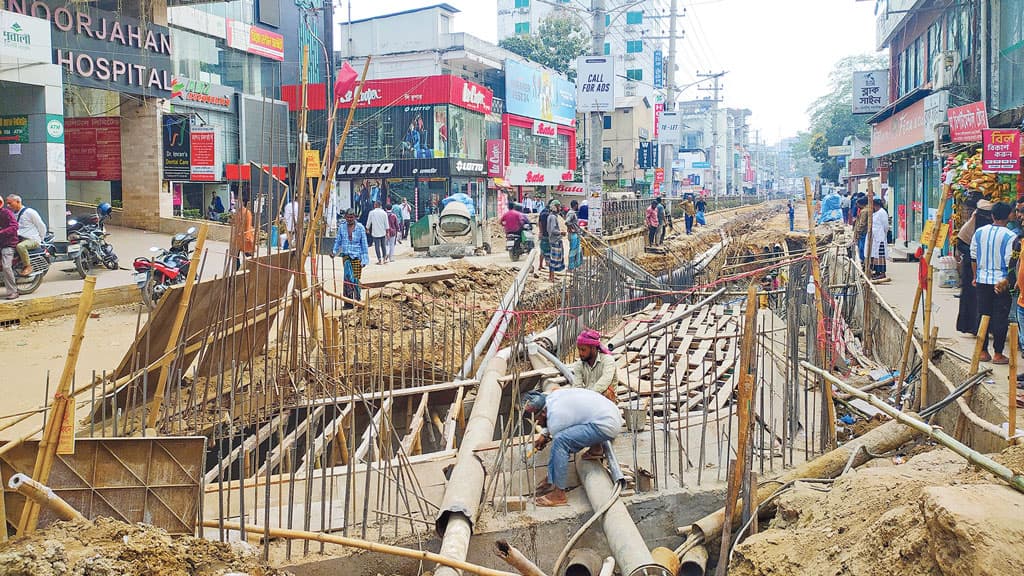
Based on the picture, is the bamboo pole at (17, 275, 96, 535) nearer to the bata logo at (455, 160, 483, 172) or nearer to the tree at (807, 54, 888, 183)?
the bata logo at (455, 160, 483, 172)

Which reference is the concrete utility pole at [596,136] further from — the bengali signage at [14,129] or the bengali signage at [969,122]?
the bengali signage at [14,129]

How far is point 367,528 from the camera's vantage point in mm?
5387

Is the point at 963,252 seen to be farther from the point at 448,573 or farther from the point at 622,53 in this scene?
the point at 622,53

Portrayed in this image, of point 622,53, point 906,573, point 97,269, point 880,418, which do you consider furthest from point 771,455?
point 622,53

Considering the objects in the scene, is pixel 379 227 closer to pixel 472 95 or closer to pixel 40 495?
pixel 40 495

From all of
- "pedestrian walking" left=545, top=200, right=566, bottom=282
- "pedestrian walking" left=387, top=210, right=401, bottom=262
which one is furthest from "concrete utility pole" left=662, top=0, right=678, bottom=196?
"pedestrian walking" left=545, top=200, right=566, bottom=282

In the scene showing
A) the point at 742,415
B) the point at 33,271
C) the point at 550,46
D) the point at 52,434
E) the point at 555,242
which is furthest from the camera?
the point at 550,46

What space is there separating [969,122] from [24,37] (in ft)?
47.5

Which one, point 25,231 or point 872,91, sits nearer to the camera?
point 25,231

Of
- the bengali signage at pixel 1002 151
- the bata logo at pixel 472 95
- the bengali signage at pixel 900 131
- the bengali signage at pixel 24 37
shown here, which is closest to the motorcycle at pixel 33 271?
the bengali signage at pixel 24 37

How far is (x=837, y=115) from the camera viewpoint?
167 feet

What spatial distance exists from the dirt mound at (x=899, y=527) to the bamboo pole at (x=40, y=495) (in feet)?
11.0

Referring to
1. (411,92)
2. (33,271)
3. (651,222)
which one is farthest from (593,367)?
(411,92)

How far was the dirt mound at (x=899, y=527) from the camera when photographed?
10.8 feet
